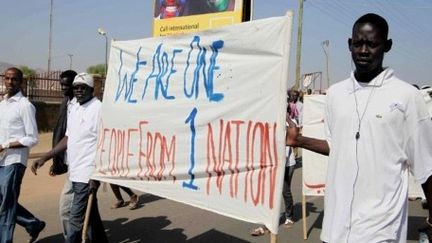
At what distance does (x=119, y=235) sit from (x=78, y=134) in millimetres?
1742

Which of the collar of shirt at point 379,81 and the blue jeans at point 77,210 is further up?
the collar of shirt at point 379,81

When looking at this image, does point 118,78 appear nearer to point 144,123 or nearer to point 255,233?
point 144,123

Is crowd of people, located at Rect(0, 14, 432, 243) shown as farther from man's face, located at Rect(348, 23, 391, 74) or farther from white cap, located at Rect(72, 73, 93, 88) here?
white cap, located at Rect(72, 73, 93, 88)

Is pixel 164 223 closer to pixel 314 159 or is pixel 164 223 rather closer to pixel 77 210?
pixel 77 210

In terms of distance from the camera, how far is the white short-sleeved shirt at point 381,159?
2334mm

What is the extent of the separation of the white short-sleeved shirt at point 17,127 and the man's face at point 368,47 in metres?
3.44

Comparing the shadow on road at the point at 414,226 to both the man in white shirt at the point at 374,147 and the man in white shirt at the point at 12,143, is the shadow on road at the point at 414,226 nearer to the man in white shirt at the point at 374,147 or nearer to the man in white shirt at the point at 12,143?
the man in white shirt at the point at 374,147

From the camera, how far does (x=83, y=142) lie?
446 centimetres

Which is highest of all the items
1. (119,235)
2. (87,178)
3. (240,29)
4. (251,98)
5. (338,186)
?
(240,29)

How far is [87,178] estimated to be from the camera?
14.5 feet

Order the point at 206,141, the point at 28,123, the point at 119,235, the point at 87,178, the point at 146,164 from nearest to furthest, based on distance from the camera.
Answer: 1. the point at 206,141
2. the point at 146,164
3. the point at 87,178
4. the point at 28,123
5. the point at 119,235

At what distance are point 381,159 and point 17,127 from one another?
3641 millimetres

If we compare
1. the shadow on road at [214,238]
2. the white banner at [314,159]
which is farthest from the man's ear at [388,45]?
the white banner at [314,159]

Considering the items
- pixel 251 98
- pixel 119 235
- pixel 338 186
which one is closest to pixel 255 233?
pixel 119 235
